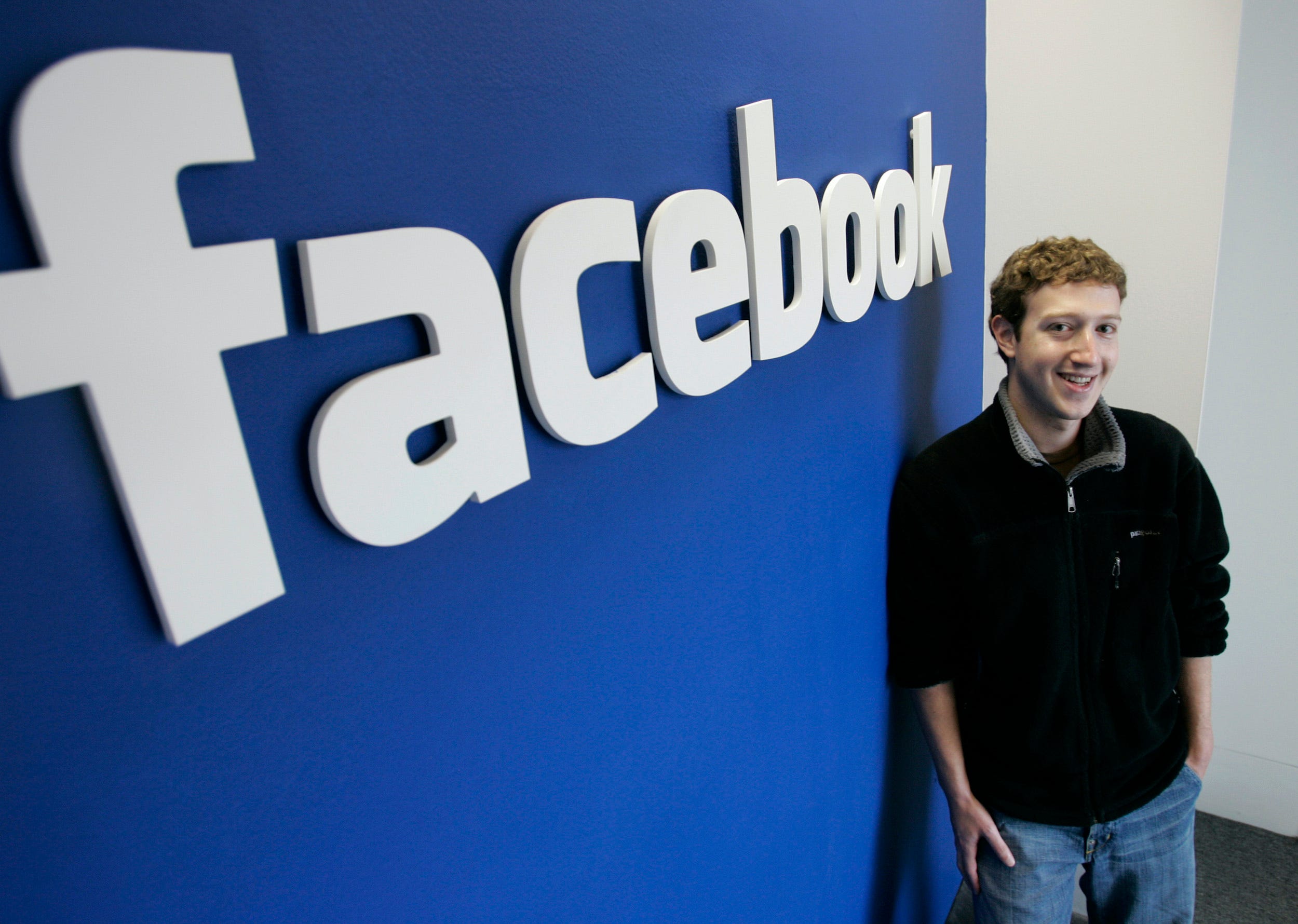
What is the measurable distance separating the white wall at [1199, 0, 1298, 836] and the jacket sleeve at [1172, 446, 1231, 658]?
1020mm

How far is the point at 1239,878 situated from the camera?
2.59m

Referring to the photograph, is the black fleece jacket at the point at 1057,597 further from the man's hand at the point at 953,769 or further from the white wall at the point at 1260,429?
the white wall at the point at 1260,429

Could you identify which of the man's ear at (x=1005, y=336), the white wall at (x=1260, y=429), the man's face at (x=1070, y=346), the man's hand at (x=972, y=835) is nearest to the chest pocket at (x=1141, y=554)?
the man's face at (x=1070, y=346)

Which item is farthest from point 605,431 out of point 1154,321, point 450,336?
point 1154,321

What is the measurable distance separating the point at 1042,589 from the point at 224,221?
1.57 m

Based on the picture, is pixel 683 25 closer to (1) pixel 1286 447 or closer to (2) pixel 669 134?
(2) pixel 669 134

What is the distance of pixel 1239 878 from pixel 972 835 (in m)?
1.63

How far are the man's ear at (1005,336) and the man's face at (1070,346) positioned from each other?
2.2 inches

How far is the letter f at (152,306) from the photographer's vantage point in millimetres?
469

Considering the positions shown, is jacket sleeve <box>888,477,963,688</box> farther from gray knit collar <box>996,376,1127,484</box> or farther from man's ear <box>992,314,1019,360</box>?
man's ear <box>992,314,1019,360</box>

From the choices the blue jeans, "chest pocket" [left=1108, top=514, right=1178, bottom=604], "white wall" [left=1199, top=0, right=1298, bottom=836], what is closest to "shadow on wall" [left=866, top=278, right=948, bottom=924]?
the blue jeans

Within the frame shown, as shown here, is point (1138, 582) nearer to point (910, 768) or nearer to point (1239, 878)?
point (910, 768)

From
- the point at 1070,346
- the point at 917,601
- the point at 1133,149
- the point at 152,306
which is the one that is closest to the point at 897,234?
the point at 1070,346

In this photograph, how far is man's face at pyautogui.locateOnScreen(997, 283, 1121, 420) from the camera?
1.52 metres
